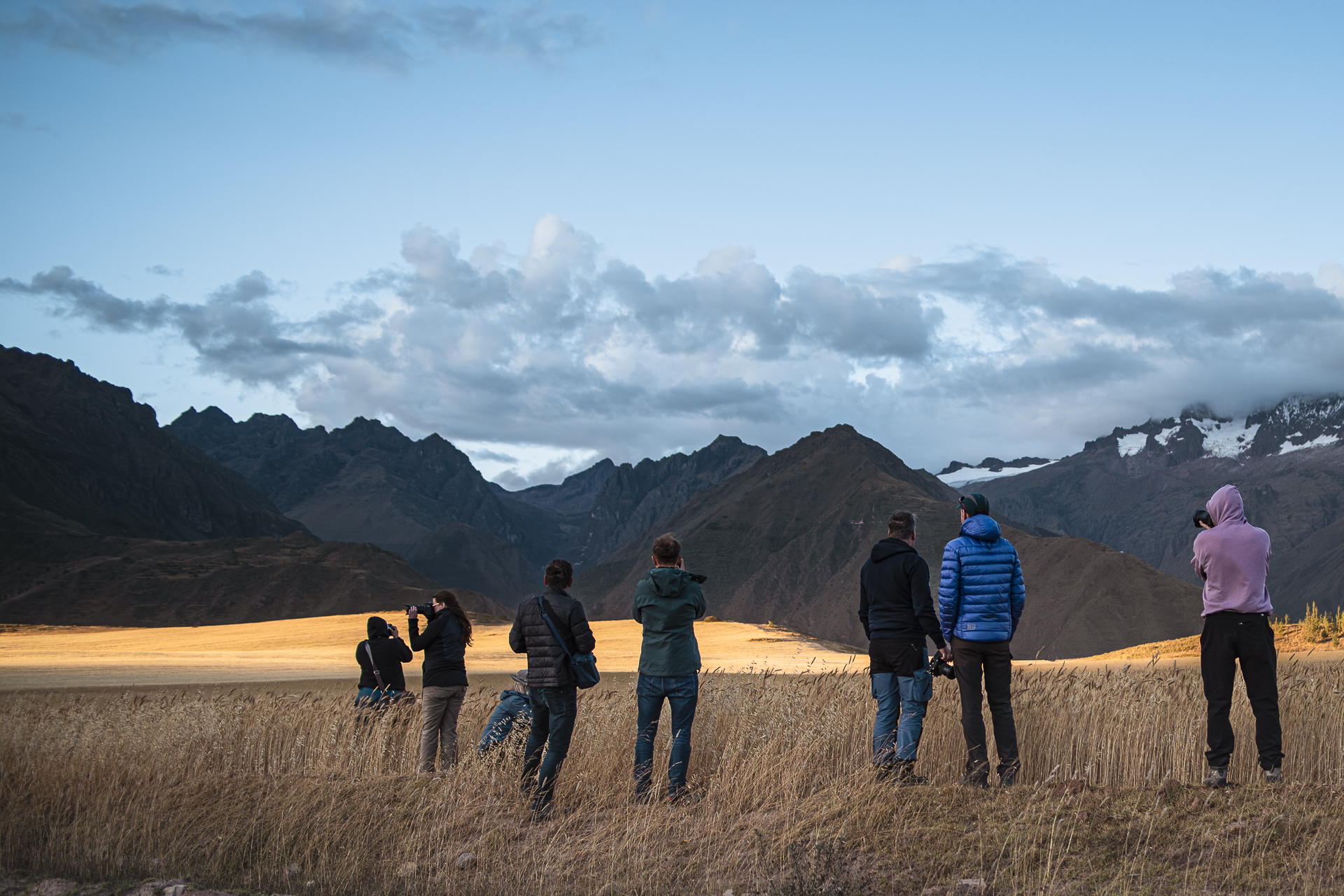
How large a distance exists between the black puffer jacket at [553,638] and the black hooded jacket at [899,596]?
86.6 inches

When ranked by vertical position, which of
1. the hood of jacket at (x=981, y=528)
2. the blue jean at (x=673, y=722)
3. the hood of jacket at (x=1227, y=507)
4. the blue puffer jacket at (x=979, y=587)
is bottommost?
the blue jean at (x=673, y=722)

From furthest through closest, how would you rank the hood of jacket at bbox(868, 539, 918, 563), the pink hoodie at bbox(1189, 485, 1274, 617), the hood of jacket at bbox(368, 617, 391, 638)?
the hood of jacket at bbox(368, 617, 391, 638), the hood of jacket at bbox(868, 539, 918, 563), the pink hoodie at bbox(1189, 485, 1274, 617)

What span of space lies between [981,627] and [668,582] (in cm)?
239

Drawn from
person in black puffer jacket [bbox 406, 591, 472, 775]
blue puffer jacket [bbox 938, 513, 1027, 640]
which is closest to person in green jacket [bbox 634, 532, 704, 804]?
blue puffer jacket [bbox 938, 513, 1027, 640]

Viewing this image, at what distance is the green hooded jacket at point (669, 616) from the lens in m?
7.53

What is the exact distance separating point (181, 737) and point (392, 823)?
386 centimetres

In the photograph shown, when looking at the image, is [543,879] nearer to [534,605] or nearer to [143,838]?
[534,605]

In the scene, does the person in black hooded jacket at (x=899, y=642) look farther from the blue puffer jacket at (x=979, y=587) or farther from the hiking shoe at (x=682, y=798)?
the hiking shoe at (x=682, y=798)

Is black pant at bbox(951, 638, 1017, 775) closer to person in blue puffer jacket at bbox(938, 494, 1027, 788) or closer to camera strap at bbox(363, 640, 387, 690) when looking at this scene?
person in blue puffer jacket at bbox(938, 494, 1027, 788)

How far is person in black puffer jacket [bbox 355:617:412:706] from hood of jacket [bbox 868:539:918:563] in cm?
536

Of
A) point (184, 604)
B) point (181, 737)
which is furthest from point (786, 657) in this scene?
point (184, 604)

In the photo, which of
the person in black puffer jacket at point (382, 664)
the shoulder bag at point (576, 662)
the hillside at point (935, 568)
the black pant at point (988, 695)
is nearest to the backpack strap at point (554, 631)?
the shoulder bag at point (576, 662)

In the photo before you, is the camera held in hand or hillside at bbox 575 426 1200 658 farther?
hillside at bbox 575 426 1200 658

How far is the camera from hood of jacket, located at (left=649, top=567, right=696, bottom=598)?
295 inches
